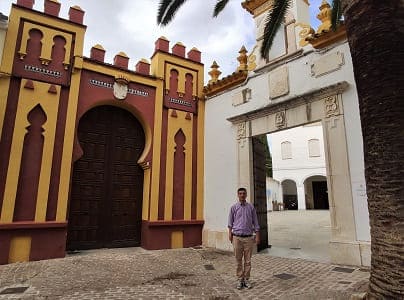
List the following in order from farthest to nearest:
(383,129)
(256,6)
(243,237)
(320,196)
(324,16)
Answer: (320,196), (256,6), (324,16), (243,237), (383,129)

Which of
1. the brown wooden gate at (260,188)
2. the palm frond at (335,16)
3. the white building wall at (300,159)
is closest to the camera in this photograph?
the palm frond at (335,16)

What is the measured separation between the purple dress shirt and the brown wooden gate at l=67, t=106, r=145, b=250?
15.4ft

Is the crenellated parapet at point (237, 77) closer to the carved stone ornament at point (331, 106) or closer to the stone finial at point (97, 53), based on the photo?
the carved stone ornament at point (331, 106)

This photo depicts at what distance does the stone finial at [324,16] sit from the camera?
7555 millimetres

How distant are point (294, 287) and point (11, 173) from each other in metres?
6.83

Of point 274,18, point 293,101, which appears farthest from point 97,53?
point 293,101

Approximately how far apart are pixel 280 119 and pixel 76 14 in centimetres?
679

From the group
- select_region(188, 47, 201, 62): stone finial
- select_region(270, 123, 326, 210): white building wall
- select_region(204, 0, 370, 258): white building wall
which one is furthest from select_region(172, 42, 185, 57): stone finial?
select_region(270, 123, 326, 210): white building wall

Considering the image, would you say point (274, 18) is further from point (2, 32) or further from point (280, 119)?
point (2, 32)

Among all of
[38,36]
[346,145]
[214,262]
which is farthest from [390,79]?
[38,36]

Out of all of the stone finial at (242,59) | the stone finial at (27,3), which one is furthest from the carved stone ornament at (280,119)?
the stone finial at (27,3)

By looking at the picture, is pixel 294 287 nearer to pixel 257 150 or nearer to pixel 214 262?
pixel 214 262

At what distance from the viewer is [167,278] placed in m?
5.63

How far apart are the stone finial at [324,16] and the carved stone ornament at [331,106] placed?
1.86 metres
